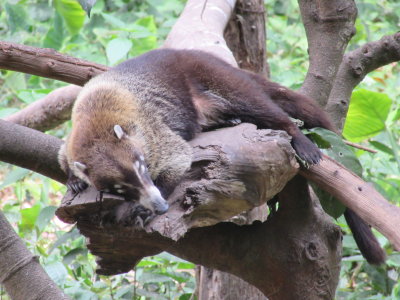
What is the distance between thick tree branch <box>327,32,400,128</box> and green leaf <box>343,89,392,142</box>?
76 mm

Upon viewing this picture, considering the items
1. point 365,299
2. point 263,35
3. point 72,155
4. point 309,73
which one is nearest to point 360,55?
point 309,73

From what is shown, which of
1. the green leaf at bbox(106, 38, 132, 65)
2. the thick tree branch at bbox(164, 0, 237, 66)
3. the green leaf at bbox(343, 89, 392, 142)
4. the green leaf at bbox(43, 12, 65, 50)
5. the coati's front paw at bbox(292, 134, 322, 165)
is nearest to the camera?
the coati's front paw at bbox(292, 134, 322, 165)

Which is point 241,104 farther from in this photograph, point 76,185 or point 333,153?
point 76,185

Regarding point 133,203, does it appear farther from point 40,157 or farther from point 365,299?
point 365,299

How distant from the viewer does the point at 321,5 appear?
11.2 feet

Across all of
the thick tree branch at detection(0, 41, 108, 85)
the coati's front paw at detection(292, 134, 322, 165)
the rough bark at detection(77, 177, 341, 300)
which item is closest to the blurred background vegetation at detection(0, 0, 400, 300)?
the thick tree branch at detection(0, 41, 108, 85)

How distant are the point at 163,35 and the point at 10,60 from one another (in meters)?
2.75

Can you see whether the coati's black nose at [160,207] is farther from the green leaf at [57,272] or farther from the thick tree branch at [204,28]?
the thick tree branch at [204,28]

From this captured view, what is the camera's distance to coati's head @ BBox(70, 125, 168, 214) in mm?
2318

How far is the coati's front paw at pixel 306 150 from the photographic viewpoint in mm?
2453

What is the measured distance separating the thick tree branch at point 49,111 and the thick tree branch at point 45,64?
621 mm

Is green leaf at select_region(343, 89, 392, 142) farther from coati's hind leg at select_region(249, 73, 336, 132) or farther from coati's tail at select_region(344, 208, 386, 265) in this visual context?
coati's tail at select_region(344, 208, 386, 265)

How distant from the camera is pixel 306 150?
98.6 inches

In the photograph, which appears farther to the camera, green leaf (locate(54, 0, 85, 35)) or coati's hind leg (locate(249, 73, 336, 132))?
green leaf (locate(54, 0, 85, 35))
